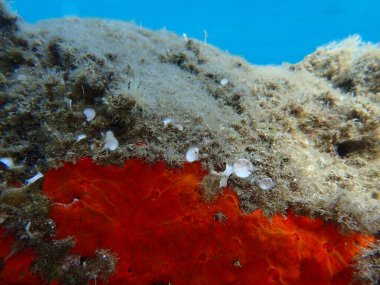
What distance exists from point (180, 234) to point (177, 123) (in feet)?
4.33

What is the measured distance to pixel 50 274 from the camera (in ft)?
8.56

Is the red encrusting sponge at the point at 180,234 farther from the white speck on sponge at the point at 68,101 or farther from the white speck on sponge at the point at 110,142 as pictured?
the white speck on sponge at the point at 68,101

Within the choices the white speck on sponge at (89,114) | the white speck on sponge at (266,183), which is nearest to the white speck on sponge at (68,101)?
the white speck on sponge at (89,114)

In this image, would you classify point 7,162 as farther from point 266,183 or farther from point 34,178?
point 266,183

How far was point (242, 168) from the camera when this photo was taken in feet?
10.4

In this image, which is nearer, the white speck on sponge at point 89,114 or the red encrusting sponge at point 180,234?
the red encrusting sponge at point 180,234

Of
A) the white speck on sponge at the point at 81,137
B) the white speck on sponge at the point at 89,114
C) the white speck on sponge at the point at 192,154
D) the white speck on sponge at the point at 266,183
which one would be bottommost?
the white speck on sponge at the point at 266,183

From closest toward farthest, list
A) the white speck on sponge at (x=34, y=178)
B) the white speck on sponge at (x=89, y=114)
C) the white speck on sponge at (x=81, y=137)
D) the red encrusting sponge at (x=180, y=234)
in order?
the red encrusting sponge at (x=180, y=234), the white speck on sponge at (x=34, y=178), the white speck on sponge at (x=81, y=137), the white speck on sponge at (x=89, y=114)

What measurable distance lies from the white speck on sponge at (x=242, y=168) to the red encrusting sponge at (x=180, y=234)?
0.37 meters

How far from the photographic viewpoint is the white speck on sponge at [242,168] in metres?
3.12

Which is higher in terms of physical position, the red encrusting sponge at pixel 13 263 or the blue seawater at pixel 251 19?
the blue seawater at pixel 251 19

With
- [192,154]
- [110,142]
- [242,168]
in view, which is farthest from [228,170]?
[110,142]

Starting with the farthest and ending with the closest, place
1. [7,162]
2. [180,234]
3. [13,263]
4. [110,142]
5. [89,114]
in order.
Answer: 1. [89,114]
2. [110,142]
3. [7,162]
4. [180,234]
5. [13,263]

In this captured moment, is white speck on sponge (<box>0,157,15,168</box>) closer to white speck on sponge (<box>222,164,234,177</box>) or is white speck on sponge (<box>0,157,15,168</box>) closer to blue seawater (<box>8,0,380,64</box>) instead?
white speck on sponge (<box>222,164,234,177</box>)
